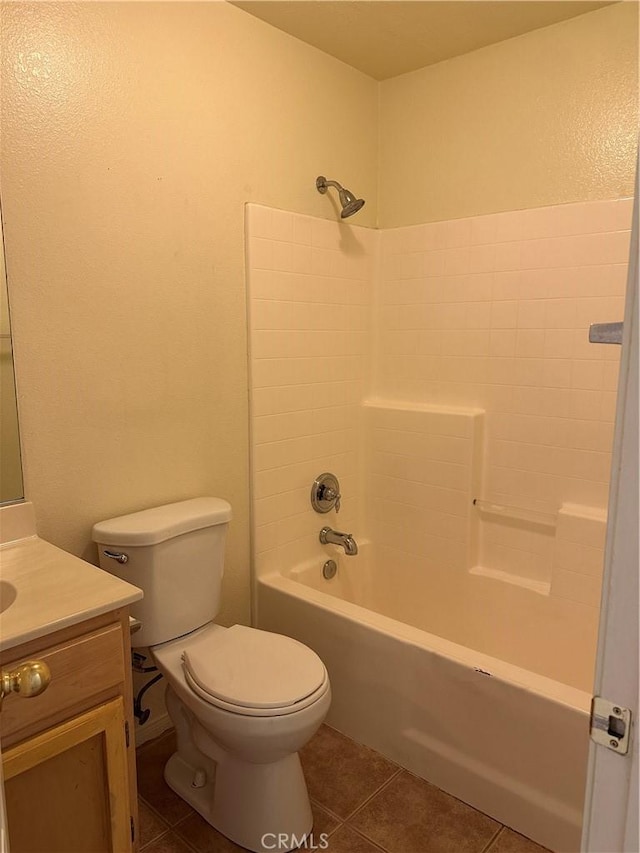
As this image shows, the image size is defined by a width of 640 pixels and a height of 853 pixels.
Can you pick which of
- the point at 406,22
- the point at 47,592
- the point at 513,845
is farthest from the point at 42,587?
the point at 406,22

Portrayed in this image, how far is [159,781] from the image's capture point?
1.92m

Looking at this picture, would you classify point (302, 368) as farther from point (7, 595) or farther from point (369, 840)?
point (369, 840)

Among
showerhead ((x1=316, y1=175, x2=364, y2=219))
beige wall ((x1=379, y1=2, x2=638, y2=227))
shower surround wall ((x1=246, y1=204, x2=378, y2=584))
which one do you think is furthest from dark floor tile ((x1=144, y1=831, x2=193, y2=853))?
beige wall ((x1=379, y1=2, x2=638, y2=227))

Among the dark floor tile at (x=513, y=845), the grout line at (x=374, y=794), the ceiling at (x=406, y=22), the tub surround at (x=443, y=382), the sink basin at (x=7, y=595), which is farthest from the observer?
the tub surround at (x=443, y=382)

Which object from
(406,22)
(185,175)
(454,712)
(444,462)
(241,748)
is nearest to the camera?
(241,748)

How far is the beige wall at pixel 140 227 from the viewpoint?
1625 millimetres

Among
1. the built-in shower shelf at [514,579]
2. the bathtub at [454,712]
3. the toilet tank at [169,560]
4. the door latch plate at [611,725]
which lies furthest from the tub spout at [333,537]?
the door latch plate at [611,725]

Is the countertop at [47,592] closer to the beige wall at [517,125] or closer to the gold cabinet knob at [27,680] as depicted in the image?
the gold cabinet knob at [27,680]

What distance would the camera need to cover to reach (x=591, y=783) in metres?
0.64

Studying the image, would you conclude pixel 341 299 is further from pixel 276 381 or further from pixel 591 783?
pixel 591 783

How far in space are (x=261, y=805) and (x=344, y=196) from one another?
2.09 m

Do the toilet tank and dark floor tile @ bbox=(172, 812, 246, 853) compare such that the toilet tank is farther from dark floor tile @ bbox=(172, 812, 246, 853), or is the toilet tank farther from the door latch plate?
the door latch plate

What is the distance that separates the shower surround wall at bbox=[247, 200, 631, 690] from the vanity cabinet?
3.26ft

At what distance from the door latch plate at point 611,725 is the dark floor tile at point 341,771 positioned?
146cm
